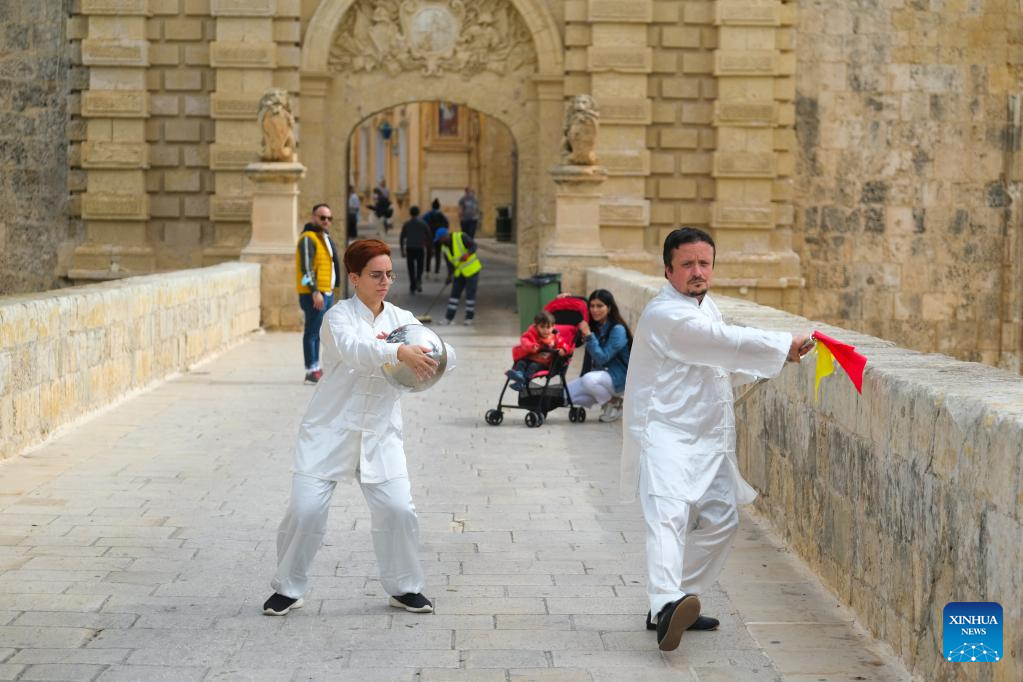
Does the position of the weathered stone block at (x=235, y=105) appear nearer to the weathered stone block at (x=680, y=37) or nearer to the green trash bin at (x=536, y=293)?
the green trash bin at (x=536, y=293)

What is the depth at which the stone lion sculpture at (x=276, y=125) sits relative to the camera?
18922 mm

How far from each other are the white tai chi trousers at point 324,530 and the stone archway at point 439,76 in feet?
50.8

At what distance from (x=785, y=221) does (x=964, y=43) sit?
3398mm

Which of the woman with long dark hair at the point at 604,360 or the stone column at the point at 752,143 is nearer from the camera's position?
the woman with long dark hair at the point at 604,360

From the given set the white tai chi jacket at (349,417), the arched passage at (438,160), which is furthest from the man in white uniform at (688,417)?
the arched passage at (438,160)

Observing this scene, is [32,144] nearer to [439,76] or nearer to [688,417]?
[439,76]

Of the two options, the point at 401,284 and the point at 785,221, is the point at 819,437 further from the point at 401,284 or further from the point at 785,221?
the point at 401,284

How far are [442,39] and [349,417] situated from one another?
1590cm

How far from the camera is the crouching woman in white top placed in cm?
609

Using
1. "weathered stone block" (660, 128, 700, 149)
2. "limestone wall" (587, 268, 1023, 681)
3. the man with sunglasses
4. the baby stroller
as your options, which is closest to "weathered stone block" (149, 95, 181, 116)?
"weathered stone block" (660, 128, 700, 149)

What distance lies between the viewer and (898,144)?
71.8 ft

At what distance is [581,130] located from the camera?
1947cm

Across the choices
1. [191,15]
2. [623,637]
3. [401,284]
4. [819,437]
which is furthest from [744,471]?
[401,284]

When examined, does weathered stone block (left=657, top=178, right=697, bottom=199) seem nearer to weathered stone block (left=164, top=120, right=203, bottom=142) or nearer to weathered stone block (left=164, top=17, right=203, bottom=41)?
weathered stone block (left=164, top=120, right=203, bottom=142)
